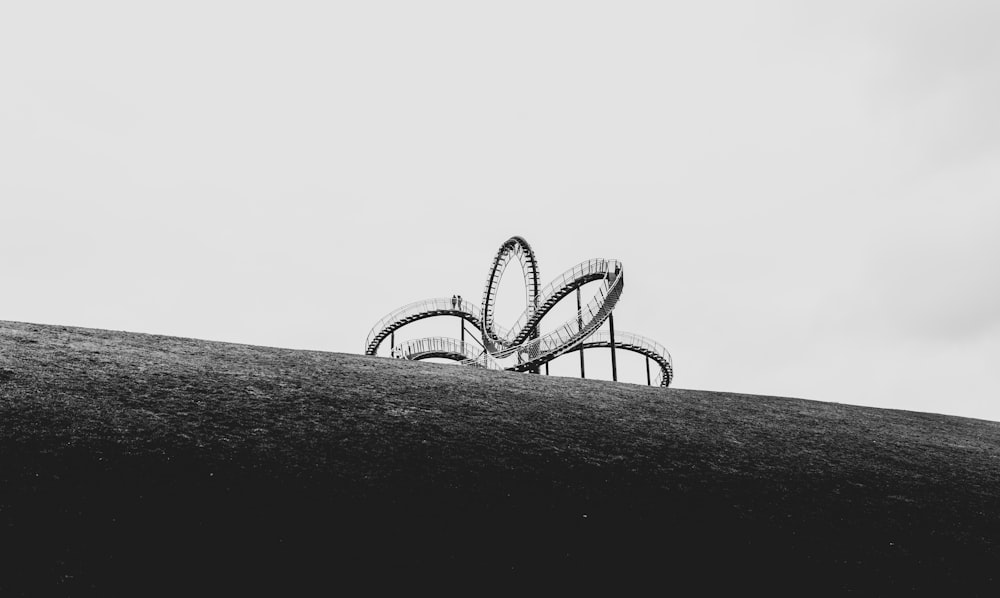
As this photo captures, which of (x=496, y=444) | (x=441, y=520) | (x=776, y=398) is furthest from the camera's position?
(x=776, y=398)

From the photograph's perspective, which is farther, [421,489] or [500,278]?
[500,278]

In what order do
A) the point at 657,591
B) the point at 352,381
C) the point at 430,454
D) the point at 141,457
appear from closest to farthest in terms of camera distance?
the point at 657,591 → the point at 141,457 → the point at 430,454 → the point at 352,381

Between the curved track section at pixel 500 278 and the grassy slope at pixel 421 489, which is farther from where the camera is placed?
the curved track section at pixel 500 278

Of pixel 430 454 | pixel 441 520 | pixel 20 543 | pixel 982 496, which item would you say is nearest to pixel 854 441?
pixel 982 496

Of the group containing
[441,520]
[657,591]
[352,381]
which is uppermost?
[352,381]

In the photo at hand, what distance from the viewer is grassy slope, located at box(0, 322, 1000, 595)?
625 cm

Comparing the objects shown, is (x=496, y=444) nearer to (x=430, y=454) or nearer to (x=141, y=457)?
(x=430, y=454)

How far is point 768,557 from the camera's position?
7.37 metres

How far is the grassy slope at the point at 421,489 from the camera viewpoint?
625 cm

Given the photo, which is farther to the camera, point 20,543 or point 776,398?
point 776,398

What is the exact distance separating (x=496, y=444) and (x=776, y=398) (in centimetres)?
995

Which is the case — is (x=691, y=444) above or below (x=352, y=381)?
below

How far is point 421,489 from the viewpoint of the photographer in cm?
787

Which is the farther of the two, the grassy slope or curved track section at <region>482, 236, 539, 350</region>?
curved track section at <region>482, 236, 539, 350</region>
